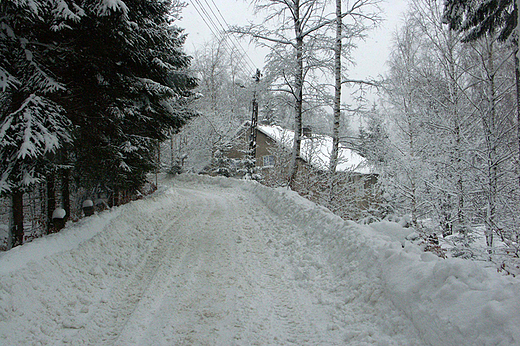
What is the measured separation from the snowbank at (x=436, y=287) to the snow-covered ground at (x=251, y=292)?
0.03 feet

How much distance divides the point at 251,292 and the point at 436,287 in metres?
2.37

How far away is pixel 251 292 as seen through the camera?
13.7 ft

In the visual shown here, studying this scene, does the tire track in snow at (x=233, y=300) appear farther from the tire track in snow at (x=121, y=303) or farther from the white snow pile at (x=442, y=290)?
the white snow pile at (x=442, y=290)

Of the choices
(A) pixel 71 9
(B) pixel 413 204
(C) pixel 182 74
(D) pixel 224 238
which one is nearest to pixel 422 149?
(B) pixel 413 204

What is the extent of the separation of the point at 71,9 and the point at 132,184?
4.68m

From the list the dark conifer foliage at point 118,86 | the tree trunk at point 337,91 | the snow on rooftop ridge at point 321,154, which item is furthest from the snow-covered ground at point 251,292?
the snow on rooftop ridge at point 321,154

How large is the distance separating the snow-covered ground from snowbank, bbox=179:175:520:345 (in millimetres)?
10

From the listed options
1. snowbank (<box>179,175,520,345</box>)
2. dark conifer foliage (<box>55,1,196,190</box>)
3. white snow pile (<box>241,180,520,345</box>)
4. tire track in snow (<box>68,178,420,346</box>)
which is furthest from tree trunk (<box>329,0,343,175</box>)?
white snow pile (<box>241,180,520,345</box>)

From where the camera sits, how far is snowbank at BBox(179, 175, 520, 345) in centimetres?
226

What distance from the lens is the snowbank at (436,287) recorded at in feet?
7.41

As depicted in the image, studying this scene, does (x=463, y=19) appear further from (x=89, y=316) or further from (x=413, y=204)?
(x=89, y=316)

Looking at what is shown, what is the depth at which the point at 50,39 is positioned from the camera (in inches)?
202

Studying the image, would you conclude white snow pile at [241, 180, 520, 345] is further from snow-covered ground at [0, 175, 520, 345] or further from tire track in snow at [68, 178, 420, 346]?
tire track in snow at [68, 178, 420, 346]

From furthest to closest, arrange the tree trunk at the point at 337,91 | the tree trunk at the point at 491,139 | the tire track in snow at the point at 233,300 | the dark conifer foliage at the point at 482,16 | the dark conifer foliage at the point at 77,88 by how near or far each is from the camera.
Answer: the tree trunk at the point at 337,91 < the tree trunk at the point at 491,139 < the dark conifer foliage at the point at 482,16 < the dark conifer foliage at the point at 77,88 < the tire track in snow at the point at 233,300
